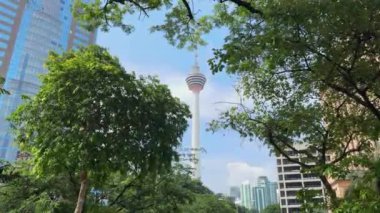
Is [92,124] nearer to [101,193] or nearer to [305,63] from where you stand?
[101,193]

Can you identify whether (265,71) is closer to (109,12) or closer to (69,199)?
(109,12)

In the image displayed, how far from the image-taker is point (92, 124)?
49.8ft

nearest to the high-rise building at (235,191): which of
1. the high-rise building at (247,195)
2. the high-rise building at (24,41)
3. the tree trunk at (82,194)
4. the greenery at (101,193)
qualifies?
the high-rise building at (247,195)

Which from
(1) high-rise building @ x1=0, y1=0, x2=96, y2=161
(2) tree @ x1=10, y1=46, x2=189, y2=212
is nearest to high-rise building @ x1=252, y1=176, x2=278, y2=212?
(1) high-rise building @ x1=0, y1=0, x2=96, y2=161

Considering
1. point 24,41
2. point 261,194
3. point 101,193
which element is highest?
point 24,41

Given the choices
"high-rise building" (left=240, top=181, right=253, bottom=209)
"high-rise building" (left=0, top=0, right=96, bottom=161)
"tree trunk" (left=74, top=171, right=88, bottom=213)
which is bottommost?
"tree trunk" (left=74, top=171, right=88, bottom=213)

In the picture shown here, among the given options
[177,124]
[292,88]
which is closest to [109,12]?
[292,88]

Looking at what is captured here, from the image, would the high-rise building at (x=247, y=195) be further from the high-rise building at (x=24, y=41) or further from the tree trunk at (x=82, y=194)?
the tree trunk at (x=82, y=194)

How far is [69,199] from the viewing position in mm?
17703

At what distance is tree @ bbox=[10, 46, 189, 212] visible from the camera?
48.3 feet

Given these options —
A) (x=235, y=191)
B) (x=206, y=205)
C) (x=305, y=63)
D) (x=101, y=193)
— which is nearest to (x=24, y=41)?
(x=206, y=205)

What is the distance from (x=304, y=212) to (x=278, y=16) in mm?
3746

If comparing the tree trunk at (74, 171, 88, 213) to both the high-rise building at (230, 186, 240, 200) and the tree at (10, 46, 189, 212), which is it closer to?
the tree at (10, 46, 189, 212)

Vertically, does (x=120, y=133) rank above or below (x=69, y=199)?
above
